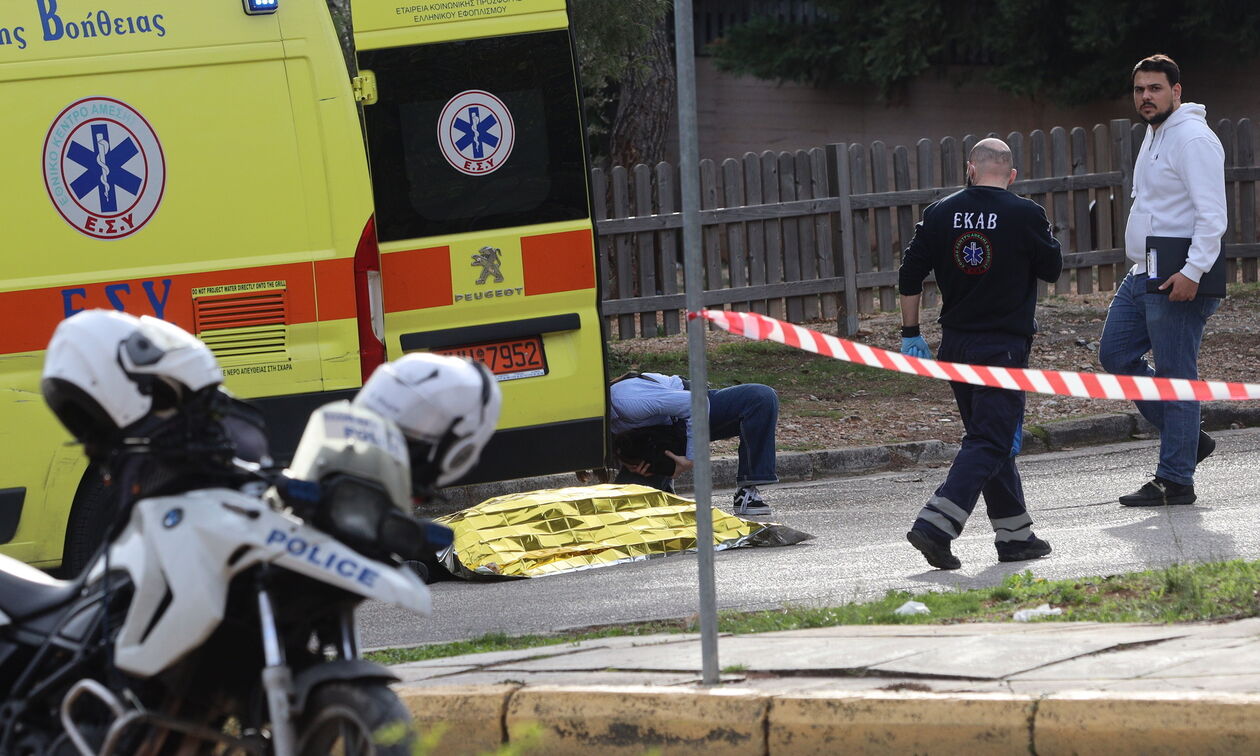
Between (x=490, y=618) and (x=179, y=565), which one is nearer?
(x=179, y=565)

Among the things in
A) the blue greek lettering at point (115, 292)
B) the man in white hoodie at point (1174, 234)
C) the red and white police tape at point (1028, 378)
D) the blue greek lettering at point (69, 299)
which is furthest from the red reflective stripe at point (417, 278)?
the man in white hoodie at point (1174, 234)

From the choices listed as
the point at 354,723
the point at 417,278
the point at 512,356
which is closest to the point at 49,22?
the point at 417,278

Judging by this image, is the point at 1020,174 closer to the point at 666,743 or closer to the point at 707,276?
the point at 707,276

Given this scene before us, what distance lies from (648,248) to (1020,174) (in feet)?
14.4

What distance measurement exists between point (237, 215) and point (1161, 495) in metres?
4.39

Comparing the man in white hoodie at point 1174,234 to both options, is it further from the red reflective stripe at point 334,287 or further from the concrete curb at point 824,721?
the concrete curb at point 824,721

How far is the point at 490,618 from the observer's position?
20.8 ft

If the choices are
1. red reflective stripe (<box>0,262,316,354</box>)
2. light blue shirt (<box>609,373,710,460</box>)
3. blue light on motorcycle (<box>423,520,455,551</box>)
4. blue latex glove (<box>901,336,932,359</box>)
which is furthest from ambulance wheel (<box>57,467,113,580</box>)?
blue light on motorcycle (<box>423,520,455,551</box>)

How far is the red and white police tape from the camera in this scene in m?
5.09

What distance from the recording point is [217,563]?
3236 millimetres

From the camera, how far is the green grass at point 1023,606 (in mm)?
5297

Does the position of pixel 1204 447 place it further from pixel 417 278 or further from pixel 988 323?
pixel 417 278

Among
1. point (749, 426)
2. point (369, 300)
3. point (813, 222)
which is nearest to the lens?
point (369, 300)

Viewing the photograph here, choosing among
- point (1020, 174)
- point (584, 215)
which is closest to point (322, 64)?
point (584, 215)
